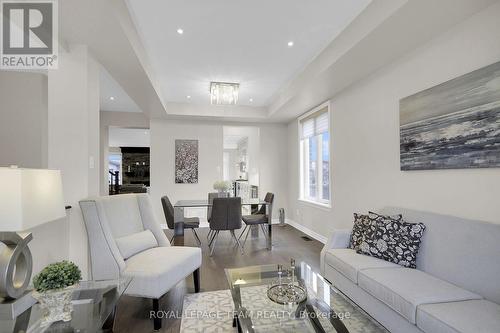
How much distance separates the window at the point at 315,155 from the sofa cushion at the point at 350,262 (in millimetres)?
1950

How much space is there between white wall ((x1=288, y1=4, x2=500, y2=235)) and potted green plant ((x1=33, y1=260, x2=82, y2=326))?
2.86m

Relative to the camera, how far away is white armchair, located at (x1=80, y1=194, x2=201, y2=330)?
1.98m

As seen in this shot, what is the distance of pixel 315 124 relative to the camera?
4.88 metres

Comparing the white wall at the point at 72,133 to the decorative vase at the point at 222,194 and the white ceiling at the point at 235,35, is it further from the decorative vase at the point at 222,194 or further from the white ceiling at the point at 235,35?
the decorative vase at the point at 222,194

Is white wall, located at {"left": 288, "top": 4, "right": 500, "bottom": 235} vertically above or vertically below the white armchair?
above

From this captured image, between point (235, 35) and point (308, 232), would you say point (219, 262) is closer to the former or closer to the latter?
point (308, 232)

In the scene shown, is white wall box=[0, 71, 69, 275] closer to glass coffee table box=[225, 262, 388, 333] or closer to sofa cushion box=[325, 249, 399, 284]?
glass coffee table box=[225, 262, 388, 333]

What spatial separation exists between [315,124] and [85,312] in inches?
174

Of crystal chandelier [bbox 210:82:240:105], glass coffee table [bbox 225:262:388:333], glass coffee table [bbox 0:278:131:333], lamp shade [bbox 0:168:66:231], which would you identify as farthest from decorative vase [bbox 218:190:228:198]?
lamp shade [bbox 0:168:66:231]

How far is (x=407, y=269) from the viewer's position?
2119mm

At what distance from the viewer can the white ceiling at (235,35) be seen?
2.32 metres

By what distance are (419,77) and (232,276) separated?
2.66 metres

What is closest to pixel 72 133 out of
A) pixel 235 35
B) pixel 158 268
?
pixel 158 268

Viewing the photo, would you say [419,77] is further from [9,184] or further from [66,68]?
[66,68]
